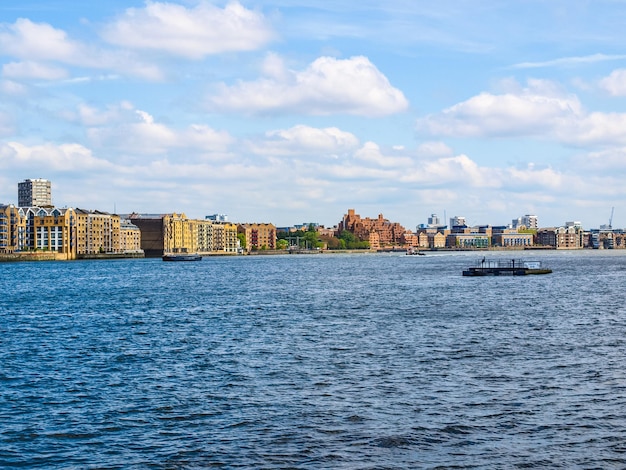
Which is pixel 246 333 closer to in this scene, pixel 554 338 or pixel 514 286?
pixel 554 338

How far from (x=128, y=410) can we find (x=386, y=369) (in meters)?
12.3

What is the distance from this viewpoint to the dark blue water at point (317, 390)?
22938 millimetres

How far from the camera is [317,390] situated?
31.2m

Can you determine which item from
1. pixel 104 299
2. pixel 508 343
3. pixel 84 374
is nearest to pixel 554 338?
pixel 508 343

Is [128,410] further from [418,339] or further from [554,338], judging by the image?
[554,338]

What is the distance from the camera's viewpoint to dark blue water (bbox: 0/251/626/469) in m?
22.9

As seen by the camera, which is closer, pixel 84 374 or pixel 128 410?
pixel 128 410

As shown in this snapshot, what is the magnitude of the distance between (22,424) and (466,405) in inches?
599

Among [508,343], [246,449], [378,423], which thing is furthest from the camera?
[508,343]

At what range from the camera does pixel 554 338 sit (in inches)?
1812

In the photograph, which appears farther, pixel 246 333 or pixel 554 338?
pixel 246 333

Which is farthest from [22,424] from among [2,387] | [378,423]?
[378,423]

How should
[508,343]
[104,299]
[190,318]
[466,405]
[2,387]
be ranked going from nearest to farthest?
[466,405]
[2,387]
[508,343]
[190,318]
[104,299]

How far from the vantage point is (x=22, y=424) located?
26.5 metres
